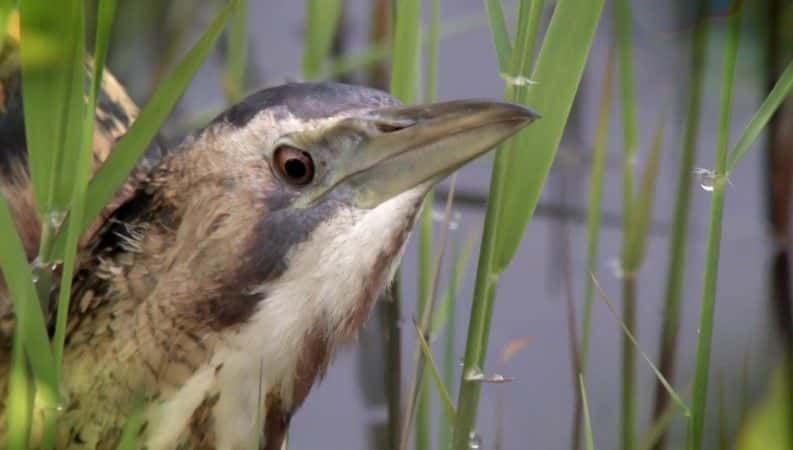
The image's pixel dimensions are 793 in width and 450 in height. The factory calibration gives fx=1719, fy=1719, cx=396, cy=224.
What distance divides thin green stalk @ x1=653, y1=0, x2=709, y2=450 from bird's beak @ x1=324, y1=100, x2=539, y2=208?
2.25ft

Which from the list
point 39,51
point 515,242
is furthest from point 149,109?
point 515,242

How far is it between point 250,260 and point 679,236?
2.56ft

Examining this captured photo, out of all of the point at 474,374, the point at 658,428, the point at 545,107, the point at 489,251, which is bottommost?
the point at 658,428

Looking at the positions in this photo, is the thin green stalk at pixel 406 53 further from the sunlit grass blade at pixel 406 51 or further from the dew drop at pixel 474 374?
the dew drop at pixel 474 374

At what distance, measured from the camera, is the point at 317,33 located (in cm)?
216

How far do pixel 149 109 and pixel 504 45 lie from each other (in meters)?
0.31

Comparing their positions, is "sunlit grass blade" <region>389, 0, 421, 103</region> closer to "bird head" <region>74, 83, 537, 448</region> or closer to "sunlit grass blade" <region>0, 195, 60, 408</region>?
"bird head" <region>74, 83, 537, 448</region>

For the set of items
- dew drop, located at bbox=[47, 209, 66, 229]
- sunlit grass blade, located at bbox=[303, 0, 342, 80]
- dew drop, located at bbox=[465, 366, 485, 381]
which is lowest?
dew drop, located at bbox=[465, 366, 485, 381]

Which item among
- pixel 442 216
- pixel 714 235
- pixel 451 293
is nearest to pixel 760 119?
pixel 714 235

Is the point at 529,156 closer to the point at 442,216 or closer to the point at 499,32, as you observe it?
the point at 499,32

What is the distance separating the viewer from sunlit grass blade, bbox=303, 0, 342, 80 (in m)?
2.12

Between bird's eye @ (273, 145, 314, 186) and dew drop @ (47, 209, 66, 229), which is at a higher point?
bird's eye @ (273, 145, 314, 186)

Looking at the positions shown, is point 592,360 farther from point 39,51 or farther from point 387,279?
point 39,51

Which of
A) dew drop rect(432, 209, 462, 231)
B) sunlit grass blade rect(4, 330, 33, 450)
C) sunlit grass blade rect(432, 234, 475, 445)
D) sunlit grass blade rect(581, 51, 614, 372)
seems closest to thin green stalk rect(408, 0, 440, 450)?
sunlit grass blade rect(432, 234, 475, 445)
